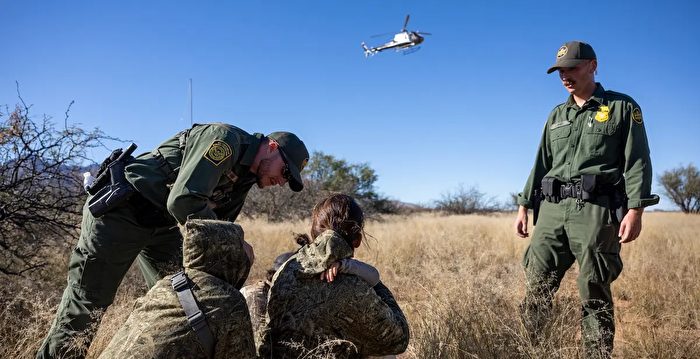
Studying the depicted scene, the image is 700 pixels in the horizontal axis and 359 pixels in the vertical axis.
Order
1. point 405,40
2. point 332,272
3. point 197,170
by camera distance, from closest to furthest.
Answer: point 332,272 → point 197,170 → point 405,40

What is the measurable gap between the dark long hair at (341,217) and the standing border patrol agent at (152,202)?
741 mm

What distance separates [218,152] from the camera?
8.91 feet

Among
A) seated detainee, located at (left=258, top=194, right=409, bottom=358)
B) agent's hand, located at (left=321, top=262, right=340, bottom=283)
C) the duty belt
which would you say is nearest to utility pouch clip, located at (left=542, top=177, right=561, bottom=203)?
seated detainee, located at (left=258, top=194, right=409, bottom=358)

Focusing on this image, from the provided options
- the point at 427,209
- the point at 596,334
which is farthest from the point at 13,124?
the point at 427,209

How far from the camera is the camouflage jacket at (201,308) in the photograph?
5.56ft

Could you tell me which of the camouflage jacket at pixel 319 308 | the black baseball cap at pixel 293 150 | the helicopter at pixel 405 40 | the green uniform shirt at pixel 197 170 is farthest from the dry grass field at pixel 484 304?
the helicopter at pixel 405 40

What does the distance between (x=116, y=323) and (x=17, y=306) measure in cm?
116

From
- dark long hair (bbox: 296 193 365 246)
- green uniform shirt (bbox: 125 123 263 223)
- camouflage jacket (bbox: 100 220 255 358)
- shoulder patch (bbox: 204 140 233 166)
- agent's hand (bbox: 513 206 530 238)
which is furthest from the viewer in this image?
agent's hand (bbox: 513 206 530 238)

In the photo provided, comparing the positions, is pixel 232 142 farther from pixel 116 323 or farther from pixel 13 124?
pixel 13 124

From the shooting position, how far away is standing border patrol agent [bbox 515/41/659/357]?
2.98 m

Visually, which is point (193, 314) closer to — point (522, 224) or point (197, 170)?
point (197, 170)

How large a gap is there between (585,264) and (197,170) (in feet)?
8.04

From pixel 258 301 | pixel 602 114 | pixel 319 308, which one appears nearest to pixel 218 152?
pixel 258 301

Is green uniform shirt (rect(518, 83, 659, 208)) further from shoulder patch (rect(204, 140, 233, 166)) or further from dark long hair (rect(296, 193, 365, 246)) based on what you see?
shoulder patch (rect(204, 140, 233, 166))
